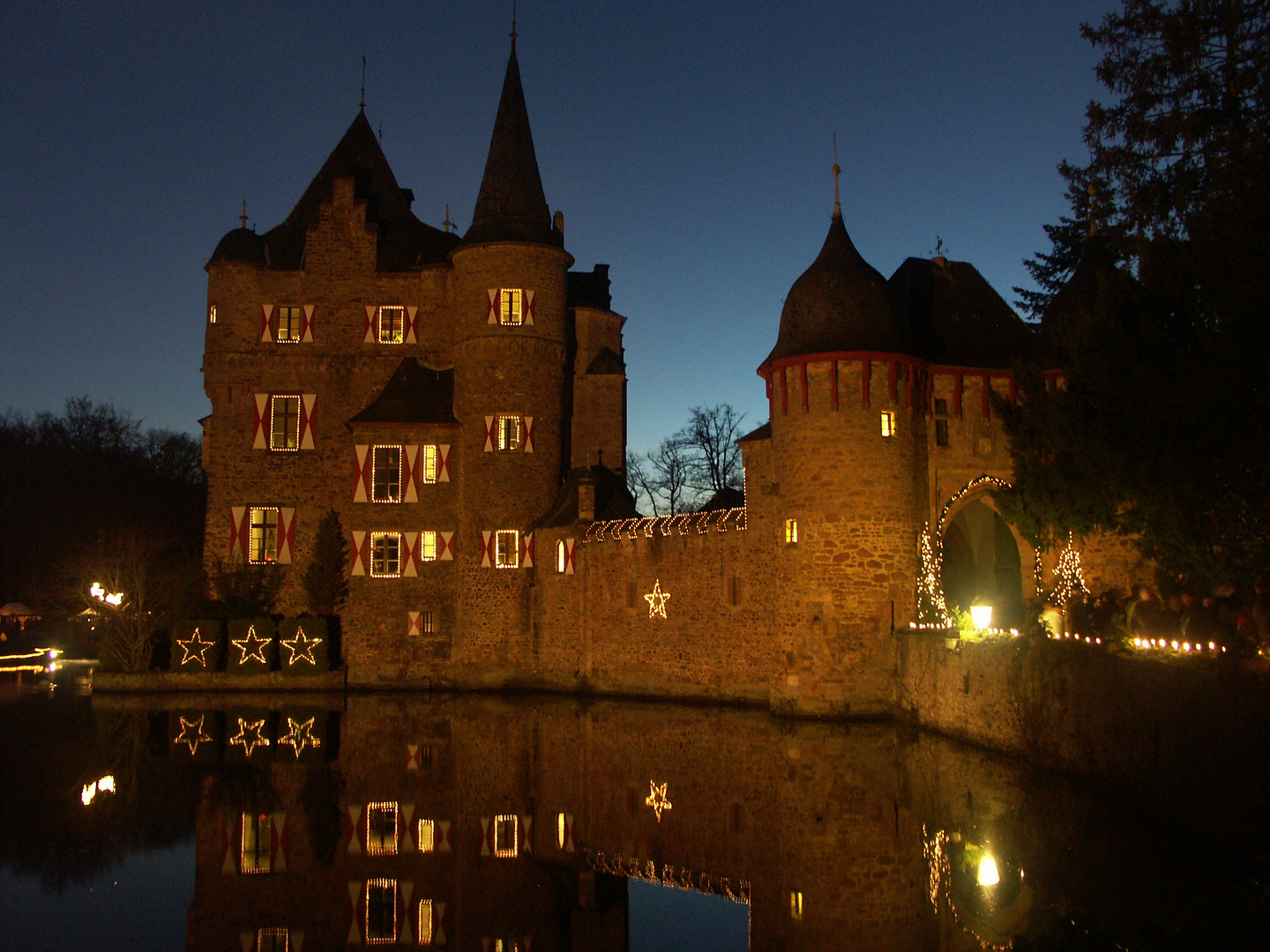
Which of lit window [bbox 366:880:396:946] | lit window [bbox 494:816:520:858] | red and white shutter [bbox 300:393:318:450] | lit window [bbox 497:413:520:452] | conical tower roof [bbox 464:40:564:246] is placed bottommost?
lit window [bbox 366:880:396:946]

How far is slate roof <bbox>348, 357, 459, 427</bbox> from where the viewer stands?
2725cm

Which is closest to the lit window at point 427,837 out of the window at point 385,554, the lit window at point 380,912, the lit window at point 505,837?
the lit window at point 505,837

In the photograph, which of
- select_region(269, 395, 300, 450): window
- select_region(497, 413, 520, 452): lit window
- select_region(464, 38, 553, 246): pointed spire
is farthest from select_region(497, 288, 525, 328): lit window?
select_region(269, 395, 300, 450): window

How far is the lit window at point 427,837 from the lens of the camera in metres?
11.3

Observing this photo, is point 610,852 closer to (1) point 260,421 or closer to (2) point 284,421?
(2) point 284,421

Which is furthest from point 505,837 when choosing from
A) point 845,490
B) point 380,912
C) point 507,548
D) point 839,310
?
point 507,548

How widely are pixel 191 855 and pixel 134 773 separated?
474 cm

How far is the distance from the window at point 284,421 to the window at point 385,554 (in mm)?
3488

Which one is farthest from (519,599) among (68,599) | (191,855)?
(68,599)

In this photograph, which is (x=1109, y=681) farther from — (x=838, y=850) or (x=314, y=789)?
(x=314, y=789)

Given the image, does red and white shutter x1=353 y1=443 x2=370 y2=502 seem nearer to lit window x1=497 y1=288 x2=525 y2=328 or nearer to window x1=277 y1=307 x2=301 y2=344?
window x1=277 y1=307 x2=301 y2=344

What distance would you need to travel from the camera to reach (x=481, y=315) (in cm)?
2680

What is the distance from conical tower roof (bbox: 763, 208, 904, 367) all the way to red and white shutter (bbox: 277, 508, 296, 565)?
1367cm

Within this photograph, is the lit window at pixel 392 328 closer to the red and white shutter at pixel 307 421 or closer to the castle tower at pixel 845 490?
the red and white shutter at pixel 307 421
